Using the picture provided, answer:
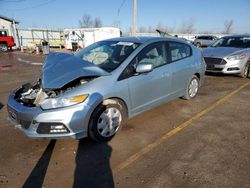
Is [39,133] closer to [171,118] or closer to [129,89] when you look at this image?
[129,89]

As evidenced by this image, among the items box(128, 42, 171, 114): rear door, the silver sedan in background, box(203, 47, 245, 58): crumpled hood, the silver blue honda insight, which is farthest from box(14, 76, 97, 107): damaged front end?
box(203, 47, 245, 58): crumpled hood

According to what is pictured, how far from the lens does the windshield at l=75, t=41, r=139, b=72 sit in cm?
407

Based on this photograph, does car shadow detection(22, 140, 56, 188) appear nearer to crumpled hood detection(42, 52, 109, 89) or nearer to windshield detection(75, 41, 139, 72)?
crumpled hood detection(42, 52, 109, 89)

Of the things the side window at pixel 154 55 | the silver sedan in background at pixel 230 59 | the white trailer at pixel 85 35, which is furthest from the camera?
the white trailer at pixel 85 35

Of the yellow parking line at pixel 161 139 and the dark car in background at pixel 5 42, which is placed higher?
the dark car in background at pixel 5 42

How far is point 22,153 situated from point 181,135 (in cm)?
261

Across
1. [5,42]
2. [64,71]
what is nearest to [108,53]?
[64,71]

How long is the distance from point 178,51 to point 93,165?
330cm

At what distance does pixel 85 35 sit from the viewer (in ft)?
84.5

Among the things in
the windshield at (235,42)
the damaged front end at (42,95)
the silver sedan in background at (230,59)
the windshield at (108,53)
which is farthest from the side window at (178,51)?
the windshield at (235,42)

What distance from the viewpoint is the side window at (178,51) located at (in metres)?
4.99

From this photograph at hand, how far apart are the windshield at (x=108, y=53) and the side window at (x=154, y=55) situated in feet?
0.69

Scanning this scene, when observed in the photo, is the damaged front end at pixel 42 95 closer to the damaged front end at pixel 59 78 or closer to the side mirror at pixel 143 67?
the damaged front end at pixel 59 78

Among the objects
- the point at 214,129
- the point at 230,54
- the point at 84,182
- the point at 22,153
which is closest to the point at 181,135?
the point at 214,129
